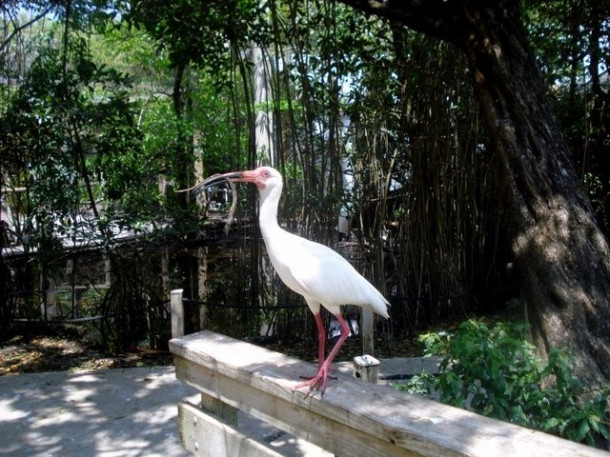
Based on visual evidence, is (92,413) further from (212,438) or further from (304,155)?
(304,155)

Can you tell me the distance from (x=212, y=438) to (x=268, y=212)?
1.03 meters

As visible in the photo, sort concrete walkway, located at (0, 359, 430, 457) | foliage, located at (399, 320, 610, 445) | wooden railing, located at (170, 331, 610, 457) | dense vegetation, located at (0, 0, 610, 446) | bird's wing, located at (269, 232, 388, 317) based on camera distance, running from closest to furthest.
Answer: wooden railing, located at (170, 331, 610, 457) < foliage, located at (399, 320, 610, 445) < bird's wing, located at (269, 232, 388, 317) < concrete walkway, located at (0, 359, 430, 457) < dense vegetation, located at (0, 0, 610, 446)

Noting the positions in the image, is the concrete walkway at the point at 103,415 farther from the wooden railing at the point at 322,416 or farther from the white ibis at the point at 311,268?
the white ibis at the point at 311,268

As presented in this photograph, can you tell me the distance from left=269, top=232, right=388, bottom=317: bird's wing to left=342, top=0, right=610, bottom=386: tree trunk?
1251mm

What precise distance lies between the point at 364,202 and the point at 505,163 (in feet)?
8.57

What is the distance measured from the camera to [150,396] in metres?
4.77

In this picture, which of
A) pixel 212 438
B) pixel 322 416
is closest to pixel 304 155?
pixel 212 438

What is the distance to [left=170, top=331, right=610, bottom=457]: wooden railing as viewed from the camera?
1785 mm

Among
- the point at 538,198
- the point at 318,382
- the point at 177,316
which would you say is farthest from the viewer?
the point at 177,316

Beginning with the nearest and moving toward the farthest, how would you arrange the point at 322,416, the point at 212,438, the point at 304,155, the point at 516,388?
the point at 322,416 → the point at 516,388 → the point at 212,438 → the point at 304,155

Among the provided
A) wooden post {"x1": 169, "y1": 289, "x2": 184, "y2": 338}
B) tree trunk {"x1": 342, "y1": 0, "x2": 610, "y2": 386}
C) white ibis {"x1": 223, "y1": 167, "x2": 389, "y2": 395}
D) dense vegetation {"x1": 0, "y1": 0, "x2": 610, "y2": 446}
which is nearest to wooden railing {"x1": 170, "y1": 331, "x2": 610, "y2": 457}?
white ibis {"x1": 223, "y1": 167, "x2": 389, "y2": 395}

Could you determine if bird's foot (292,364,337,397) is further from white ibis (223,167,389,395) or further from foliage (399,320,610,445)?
foliage (399,320,610,445)

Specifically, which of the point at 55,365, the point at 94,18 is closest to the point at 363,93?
the point at 94,18

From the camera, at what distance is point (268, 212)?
2.86m
